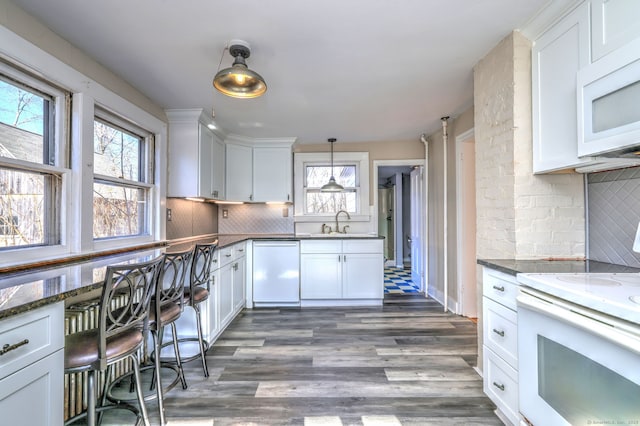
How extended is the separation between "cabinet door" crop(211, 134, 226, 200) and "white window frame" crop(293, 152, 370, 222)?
109cm

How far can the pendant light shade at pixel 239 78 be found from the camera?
1.77m

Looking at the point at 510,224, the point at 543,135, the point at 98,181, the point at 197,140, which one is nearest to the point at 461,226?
the point at 510,224

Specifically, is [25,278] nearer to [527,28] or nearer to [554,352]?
[554,352]

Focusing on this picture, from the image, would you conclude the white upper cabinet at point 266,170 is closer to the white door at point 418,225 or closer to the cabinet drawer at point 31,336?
the white door at point 418,225

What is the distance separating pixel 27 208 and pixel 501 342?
2.84 meters

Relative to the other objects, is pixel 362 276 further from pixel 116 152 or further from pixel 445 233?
pixel 116 152

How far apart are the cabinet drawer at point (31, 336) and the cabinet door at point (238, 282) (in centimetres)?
215

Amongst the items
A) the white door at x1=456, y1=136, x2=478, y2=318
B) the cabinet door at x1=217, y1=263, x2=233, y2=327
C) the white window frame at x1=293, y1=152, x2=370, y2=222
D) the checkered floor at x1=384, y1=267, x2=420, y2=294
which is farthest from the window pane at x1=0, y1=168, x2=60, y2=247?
the checkered floor at x1=384, y1=267, x2=420, y2=294

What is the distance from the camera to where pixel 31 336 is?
1.03m

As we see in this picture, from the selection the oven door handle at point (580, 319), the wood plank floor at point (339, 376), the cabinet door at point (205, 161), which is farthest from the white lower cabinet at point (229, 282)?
the oven door handle at point (580, 319)

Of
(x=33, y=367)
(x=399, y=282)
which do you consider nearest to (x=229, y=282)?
(x=33, y=367)

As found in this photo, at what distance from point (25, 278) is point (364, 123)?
3.23 metres

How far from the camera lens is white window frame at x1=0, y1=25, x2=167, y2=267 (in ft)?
5.33

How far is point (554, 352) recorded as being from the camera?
122cm
